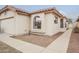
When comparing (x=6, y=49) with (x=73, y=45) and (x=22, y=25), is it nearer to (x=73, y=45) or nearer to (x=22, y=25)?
(x=22, y=25)

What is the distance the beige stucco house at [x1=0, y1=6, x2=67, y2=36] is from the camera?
201cm

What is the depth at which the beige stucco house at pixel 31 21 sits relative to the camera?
2.01 m

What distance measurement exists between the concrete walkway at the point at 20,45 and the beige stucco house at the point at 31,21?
0.11 m

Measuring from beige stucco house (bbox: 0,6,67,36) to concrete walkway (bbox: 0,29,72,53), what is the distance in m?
0.11

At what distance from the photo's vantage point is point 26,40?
204 cm

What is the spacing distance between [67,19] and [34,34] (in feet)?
2.01

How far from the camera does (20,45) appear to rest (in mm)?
1989

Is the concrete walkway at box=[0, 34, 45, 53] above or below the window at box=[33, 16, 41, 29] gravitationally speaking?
below

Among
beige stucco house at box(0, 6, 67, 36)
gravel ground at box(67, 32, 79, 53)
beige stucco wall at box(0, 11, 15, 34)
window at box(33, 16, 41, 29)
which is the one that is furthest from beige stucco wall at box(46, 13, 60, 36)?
beige stucco wall at box(0, 11, 15, 34)

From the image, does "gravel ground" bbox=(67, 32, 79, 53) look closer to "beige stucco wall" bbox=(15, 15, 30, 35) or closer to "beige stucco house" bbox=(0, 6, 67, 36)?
"beige stucco house" bbox=(0, 6, 67, 36)

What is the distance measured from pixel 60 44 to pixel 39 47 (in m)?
0.35

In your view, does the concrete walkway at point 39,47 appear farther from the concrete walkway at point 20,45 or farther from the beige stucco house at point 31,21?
the beige stucco house at point 31,21

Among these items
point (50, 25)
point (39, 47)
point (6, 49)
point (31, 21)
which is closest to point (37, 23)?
point (31, 21)
